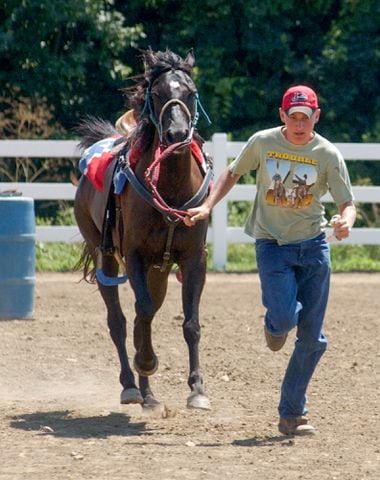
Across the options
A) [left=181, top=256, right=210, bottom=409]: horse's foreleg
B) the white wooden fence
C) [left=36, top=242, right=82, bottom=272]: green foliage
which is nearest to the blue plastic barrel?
[left=181, top=256, right=210, bottom=409]: horse's foreleg

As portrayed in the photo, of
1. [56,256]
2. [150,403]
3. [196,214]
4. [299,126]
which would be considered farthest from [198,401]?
[56,256]

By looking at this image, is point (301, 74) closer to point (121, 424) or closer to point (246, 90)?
point (246, 90)

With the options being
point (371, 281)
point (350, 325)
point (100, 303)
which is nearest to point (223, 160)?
point (371, 281)

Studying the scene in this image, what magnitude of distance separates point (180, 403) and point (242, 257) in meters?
7.77

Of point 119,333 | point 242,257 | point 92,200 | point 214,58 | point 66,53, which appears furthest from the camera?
point 214,58

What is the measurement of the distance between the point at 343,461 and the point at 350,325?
4701mm

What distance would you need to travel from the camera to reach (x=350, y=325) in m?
10.6

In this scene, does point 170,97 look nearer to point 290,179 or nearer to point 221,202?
point 290,179

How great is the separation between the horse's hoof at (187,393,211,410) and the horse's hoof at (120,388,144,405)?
0.34 meters

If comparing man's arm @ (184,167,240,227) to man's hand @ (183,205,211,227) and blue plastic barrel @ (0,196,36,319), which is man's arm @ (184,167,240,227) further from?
blue plastic barrel @ (0,196,36,319)

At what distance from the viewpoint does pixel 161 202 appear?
23.6 ft

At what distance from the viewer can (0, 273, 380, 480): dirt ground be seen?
5855mm

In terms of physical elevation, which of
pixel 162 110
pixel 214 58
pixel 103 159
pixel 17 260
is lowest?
pixel 17 260

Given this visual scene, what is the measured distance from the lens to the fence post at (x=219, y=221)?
47.7 feet
